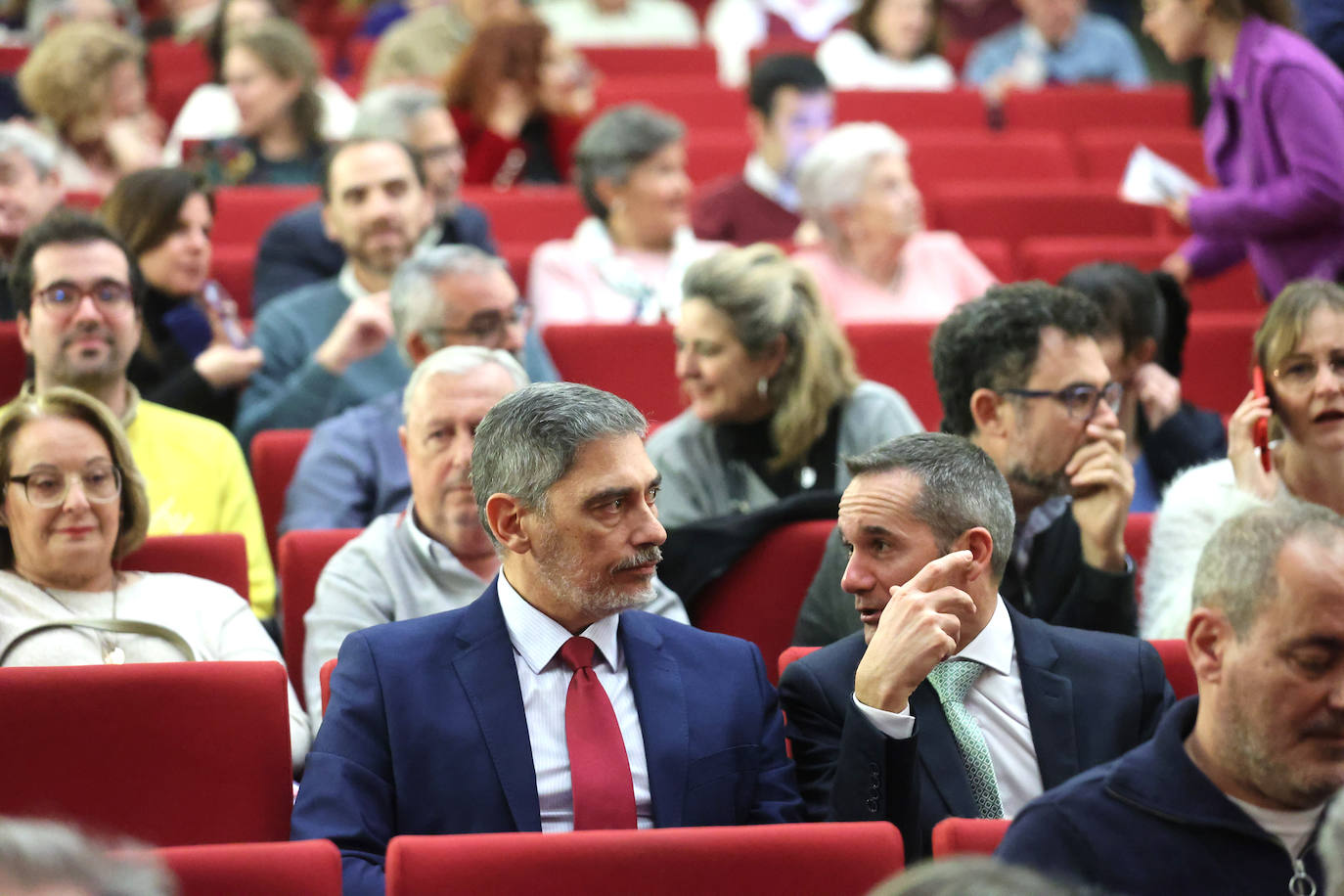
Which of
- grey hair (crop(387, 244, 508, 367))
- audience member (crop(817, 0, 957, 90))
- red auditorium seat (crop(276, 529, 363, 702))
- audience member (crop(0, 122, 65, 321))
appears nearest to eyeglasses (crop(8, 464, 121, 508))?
red auditorium seat (crop(276, 529, 363, 702))

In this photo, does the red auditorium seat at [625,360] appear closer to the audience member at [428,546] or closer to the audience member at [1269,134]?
the audience member at [428,546]

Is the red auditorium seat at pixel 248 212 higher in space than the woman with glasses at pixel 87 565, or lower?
higher

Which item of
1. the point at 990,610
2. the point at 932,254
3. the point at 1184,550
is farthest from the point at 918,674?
the point at 932,254

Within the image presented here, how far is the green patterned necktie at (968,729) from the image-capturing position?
1.88m

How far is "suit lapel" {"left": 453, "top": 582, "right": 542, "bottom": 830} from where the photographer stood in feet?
5.89

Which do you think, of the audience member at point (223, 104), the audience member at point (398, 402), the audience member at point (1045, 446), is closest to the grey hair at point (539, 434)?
the audience member at point (1045, 446)

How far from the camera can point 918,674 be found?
1792mm

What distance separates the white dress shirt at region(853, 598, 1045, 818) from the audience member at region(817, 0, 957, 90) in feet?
12.3

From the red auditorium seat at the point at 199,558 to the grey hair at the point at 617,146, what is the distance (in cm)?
164

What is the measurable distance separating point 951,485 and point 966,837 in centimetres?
51

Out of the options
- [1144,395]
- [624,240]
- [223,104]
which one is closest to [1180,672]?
[1144,395]

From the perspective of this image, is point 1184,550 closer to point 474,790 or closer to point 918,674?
point 918,674

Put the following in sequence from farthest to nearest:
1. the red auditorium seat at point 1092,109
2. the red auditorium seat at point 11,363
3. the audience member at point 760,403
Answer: the red auditorium seat at point 1092,109, the red auditorium seat at point 11,363, the audience member at point 760,403

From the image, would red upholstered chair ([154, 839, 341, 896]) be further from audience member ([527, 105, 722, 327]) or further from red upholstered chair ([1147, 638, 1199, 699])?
audience member ([527, 105, 722, 327])
